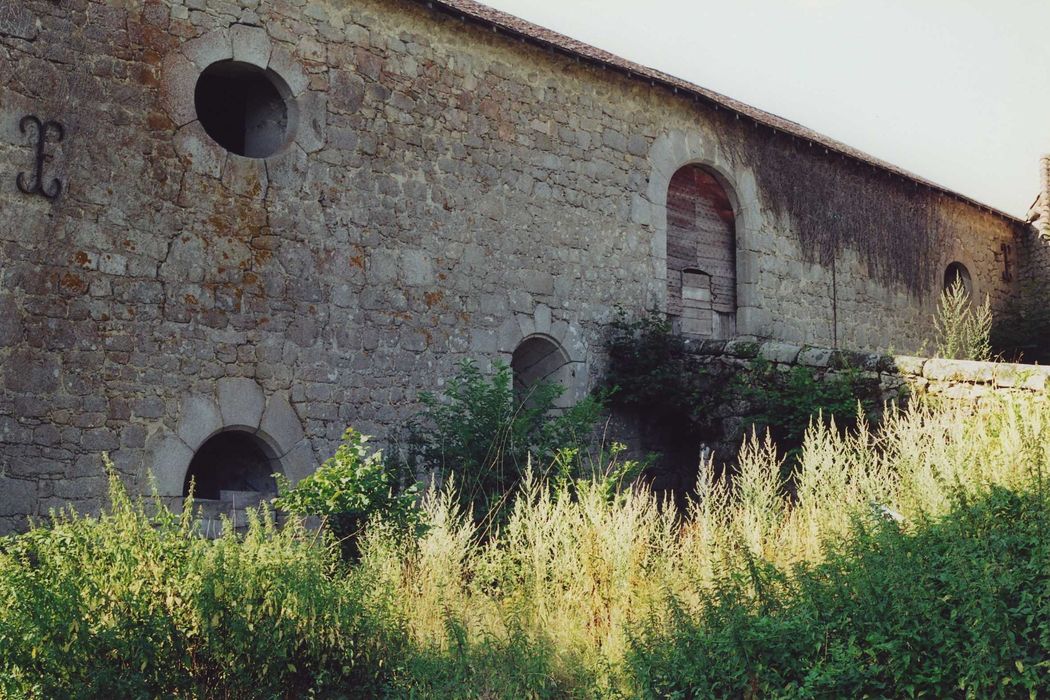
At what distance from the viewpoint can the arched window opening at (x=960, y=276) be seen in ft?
56.6

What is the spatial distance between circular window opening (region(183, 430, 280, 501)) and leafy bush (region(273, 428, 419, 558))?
1.58 meters

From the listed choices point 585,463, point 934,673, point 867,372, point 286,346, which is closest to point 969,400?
point 867,372

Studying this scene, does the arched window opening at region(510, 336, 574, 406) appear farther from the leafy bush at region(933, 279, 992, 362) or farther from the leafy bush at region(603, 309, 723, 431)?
the leafy bush at region(933, 279, 992, 362)

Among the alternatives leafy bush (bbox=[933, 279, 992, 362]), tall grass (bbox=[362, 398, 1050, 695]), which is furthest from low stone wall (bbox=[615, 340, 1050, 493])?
leafy bush (bbox=[933, 279, 992, 362])

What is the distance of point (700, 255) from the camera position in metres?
12.9

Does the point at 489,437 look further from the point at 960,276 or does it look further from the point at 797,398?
the point at 960,276

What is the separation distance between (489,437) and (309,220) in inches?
91.4

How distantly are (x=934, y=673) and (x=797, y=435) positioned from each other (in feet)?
16.7

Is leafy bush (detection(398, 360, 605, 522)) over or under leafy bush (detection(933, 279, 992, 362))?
under

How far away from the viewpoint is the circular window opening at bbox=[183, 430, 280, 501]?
888 cm

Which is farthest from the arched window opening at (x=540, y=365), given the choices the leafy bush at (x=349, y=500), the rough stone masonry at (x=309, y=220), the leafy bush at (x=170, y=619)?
the leafy bush at (x=170, y=619)

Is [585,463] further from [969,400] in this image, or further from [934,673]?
[934,673]

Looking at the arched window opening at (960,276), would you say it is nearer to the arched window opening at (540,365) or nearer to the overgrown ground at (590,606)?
the arched window opening at (540,365)

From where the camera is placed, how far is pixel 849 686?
4.88m
